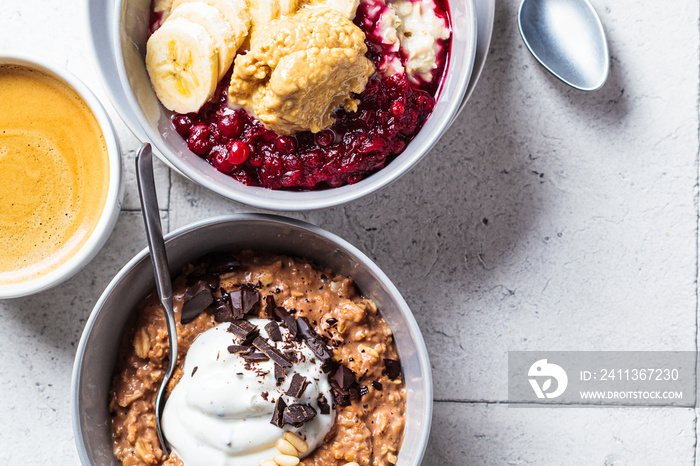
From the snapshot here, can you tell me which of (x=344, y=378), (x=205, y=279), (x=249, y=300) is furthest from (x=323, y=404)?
(x=205, y=279)

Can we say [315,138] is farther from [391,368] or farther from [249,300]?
[391,368]

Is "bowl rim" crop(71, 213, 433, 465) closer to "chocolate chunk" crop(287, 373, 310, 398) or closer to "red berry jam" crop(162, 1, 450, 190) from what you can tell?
"red berry jam" crop(162, 1, 450, 190)

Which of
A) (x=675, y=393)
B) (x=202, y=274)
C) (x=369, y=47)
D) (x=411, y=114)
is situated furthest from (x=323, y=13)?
(x=675, y=393)

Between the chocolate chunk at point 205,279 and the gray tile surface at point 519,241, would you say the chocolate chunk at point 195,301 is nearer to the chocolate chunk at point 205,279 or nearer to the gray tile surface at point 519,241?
the chocolate chunk at point 205,279

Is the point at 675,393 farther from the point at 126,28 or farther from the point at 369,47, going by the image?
the point at 126,28

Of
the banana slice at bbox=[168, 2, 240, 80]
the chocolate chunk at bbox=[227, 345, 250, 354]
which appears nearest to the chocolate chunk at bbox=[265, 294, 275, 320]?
the chocolate chunk at bbox=[227, 345, 250, 354]

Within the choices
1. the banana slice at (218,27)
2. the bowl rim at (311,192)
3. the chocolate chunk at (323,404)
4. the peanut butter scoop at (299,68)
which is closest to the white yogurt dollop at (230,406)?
the chocolate chunk at (323,404)

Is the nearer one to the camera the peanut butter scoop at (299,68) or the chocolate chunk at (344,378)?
the peanut butter scoop at (299,68)
